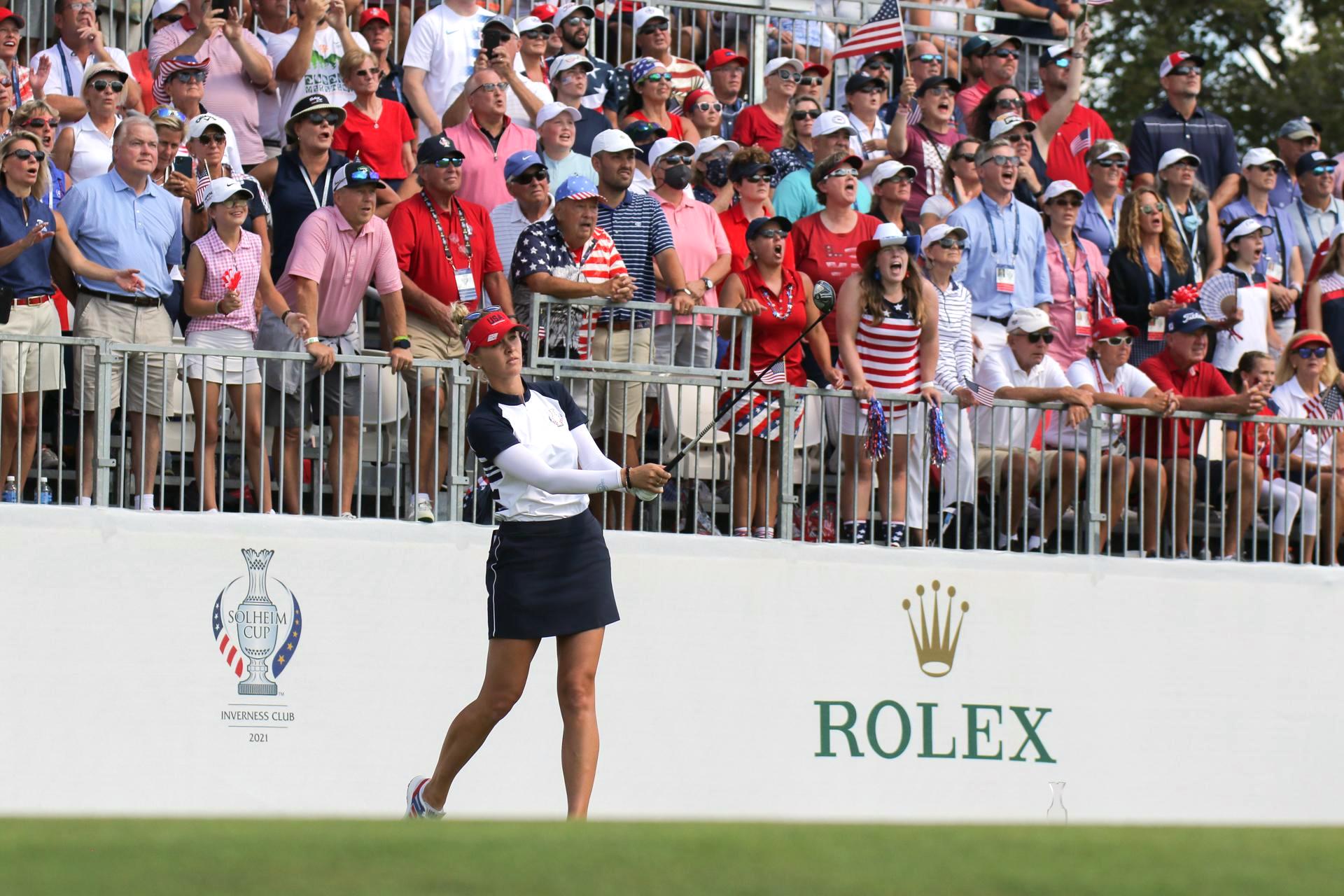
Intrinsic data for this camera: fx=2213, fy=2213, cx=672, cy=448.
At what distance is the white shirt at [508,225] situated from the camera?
1255cm

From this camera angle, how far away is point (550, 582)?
8898 millimetres

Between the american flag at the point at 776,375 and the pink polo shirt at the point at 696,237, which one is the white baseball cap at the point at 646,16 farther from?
the american flag at the point at 776,375

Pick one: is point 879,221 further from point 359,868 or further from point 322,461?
point 359,868

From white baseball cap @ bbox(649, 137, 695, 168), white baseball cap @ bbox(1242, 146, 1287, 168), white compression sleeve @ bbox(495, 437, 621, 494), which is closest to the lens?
white compression sleeve @ bbox(495, 437, 621, 494)

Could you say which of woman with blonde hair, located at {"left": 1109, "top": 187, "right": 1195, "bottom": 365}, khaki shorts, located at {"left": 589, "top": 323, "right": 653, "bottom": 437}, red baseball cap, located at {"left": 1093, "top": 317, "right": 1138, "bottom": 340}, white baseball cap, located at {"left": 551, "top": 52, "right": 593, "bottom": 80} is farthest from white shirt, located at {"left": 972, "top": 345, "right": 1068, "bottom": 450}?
white baseball cap, located at {"left": 551, "top": 52, "right": 593, "bottom": 80}

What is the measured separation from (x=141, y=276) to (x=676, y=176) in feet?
10.5

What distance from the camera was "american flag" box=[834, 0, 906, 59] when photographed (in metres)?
16.2

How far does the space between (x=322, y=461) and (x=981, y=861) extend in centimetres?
669

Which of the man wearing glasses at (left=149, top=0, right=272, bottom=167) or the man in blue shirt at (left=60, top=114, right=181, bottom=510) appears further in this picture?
the man wearing glasses at (left=149, top=0, right=272, bottom=167)

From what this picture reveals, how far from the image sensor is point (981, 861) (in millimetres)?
4785

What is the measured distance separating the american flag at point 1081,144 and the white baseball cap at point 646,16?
10.4 feet

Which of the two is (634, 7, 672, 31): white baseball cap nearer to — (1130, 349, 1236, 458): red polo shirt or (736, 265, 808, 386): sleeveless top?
(736, 265, 808, 386): sleeveless top

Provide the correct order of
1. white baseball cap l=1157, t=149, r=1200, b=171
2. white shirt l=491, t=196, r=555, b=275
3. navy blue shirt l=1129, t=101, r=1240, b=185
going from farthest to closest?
navy blue shirt l=1129, t=101, r=1240, b=185
white baseball cap l=1157, t=149, r=1200, b=171
white shirt l=491, t=196, r=555, b=275

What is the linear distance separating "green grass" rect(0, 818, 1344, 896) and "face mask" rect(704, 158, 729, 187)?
9146 mm
